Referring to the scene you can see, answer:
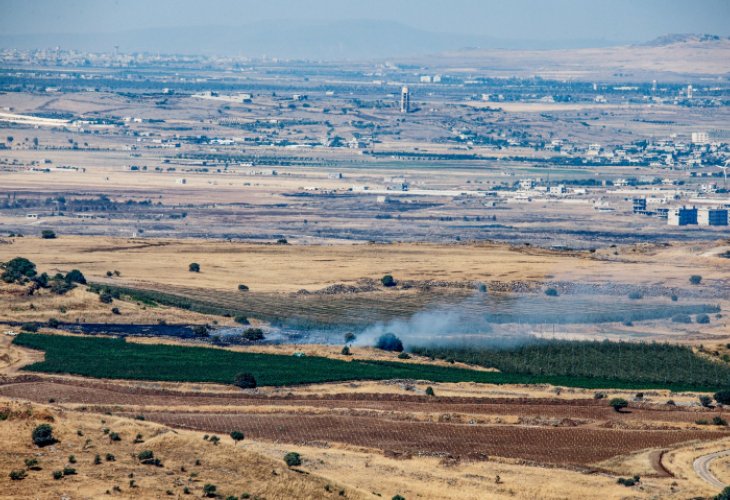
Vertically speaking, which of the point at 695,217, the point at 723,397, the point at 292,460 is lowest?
the point at 695,217

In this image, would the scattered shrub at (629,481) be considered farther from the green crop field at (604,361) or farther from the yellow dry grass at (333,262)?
the yellow dry grass at (333,262)

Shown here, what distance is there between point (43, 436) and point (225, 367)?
77.9 ft

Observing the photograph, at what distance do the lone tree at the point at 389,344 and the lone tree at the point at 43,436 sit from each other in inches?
1318

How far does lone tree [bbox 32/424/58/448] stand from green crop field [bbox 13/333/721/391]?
1964cm

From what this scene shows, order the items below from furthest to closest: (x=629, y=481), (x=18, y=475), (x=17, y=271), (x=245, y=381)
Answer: (x=17, y=271) → (x=245, y=381) → (x=629, y=481) → (x=18, y=475)

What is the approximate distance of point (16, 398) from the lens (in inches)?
2255

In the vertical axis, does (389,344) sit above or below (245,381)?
below

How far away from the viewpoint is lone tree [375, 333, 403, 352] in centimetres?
7688

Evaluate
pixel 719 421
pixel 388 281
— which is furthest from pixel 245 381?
pixel 388 281

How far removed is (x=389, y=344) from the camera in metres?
77.1

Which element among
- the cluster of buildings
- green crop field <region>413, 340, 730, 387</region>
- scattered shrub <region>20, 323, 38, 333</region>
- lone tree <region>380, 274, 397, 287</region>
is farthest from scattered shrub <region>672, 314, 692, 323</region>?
the cluster of buildings

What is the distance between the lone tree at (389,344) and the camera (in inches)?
3027

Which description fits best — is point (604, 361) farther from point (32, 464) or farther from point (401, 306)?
point (32, 464)

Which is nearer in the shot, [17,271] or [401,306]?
[17,271]
